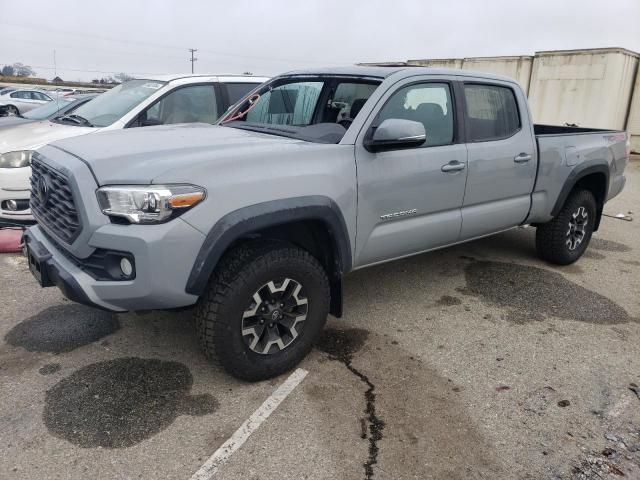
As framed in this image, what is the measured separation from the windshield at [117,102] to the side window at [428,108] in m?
3.10

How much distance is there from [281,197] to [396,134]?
844 millimetres

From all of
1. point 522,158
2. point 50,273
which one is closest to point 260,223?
point 50,273

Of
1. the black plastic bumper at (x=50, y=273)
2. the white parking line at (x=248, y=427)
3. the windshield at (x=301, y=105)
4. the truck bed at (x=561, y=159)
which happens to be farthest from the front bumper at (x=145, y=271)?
the truck bed at (x=561, y=159)

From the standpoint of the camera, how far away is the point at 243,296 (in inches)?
109

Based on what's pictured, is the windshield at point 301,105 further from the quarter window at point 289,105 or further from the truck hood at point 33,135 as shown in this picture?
the truck hood at point 33,135

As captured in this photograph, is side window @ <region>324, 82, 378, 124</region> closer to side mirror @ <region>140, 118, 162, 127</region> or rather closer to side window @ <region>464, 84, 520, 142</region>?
side window @ <region>464, 84, 520, 142</region>

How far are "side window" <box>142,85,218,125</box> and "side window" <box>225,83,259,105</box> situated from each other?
20 cm

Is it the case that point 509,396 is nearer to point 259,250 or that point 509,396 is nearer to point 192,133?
point 259,250

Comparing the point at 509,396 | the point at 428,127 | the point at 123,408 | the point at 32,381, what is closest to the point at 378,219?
the point at 428,127

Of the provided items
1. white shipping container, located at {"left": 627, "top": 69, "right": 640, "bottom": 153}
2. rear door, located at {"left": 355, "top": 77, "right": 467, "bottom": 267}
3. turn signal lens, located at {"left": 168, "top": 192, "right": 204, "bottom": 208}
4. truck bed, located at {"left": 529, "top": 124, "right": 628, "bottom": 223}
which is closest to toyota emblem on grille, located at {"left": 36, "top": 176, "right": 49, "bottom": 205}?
turn signal lens, located at {"left": 168, "top": 192, "right": 204, "bottom": 208}

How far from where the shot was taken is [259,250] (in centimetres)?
286

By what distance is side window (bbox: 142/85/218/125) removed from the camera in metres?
5.53

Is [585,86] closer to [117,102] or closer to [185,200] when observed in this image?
[117,102]

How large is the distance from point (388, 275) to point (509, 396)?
2.00 metres
